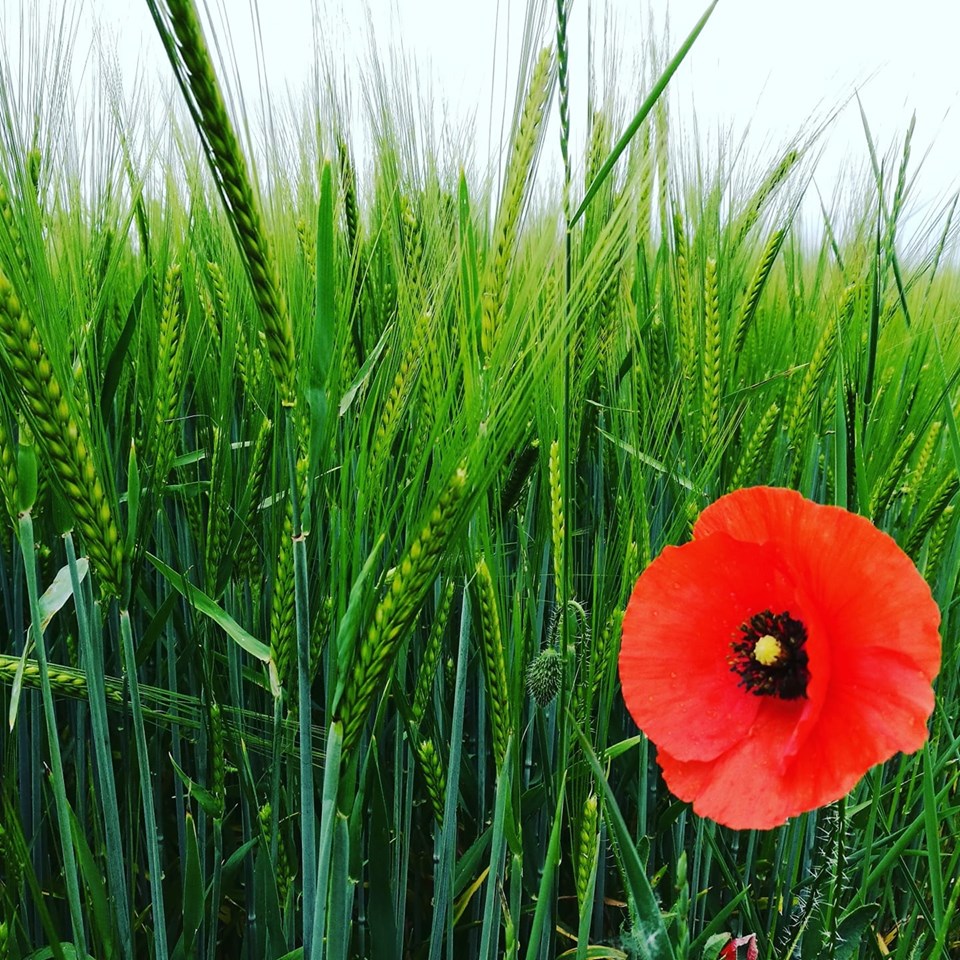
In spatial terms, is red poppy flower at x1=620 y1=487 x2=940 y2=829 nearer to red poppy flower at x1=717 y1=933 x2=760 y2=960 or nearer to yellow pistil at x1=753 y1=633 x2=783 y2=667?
yellow pistil at x1=753 y1=633 x2=783 y2=667

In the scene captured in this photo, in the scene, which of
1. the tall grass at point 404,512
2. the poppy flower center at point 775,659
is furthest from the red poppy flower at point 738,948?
the poppy flower center at point 775,659

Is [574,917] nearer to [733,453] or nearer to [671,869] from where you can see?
[671,869]

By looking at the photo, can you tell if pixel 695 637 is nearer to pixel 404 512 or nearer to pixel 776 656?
pixel 776 656

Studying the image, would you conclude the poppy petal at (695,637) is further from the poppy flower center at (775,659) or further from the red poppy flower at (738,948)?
the red poppy flower at (738,948)

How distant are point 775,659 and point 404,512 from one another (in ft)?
0.66

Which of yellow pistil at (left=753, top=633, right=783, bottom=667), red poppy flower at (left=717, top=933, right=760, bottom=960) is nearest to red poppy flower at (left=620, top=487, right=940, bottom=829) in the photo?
yellow pistil at (left=753, top=633, right=783, bottom=667)

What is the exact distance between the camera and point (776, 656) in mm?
342

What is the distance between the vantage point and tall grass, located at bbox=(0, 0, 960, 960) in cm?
40

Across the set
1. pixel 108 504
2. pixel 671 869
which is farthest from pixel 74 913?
pixel 671 869

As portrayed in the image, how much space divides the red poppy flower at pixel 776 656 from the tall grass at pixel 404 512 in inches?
1.9

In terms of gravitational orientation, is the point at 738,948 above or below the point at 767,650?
below

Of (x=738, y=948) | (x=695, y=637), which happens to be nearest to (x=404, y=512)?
(x=695, y=637)

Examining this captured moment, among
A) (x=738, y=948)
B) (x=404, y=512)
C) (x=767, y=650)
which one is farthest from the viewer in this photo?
(x=738, y=948)

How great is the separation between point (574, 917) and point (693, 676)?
0.62 metres
